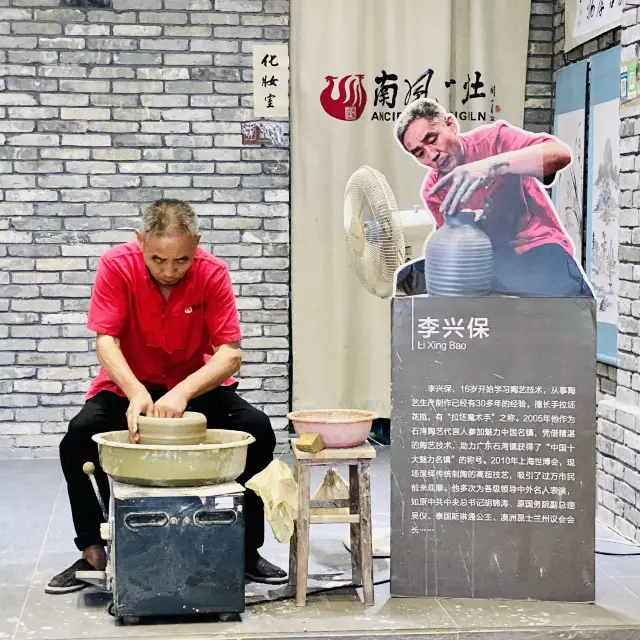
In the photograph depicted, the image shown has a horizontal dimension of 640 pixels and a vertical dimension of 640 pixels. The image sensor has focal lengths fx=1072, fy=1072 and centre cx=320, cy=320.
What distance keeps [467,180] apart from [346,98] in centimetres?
235

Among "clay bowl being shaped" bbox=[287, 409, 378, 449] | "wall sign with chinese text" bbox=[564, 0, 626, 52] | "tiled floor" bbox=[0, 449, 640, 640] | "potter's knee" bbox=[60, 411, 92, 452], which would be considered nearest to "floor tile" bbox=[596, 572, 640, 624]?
"tiled floor" bbox=[0, 449, 640, 640]

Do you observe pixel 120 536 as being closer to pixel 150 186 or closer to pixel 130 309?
pixel 130 309

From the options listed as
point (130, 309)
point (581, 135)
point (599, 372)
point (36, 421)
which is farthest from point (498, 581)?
point (36, 421)

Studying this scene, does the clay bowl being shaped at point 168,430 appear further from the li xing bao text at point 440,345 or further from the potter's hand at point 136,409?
the li xing bao text at point 440,345

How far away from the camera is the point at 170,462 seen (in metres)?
3.17

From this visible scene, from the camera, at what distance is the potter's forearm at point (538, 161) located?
3375 millimetres

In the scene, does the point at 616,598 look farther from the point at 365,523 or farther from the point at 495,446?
the point at 365,523

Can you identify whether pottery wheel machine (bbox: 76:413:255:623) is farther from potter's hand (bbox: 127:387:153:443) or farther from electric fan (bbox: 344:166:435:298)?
electric fan (bbox: 344:166:435:298)

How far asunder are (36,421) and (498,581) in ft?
9.89

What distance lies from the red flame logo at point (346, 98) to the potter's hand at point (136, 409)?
2586 millimetres

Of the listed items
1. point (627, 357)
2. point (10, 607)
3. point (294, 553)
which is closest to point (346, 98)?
point (627, 357)

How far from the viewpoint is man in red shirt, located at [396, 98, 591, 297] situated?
133 inches

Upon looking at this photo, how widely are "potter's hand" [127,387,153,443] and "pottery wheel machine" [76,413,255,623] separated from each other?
0.31 feet

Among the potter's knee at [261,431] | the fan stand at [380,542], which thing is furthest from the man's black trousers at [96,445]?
the fan stand at [380,542]
